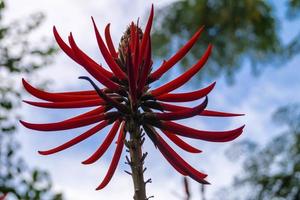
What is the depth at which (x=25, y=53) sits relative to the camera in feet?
30.0

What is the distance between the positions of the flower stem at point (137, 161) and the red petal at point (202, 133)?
3.4 inches

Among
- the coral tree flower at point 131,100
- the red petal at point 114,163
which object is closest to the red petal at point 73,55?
the coral tree flower at point 131,100

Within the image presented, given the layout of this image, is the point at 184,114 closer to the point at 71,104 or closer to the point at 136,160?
the point at 136,160

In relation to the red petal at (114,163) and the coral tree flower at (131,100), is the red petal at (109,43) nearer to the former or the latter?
the coral tree flower at (131,100)

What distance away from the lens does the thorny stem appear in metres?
1.30

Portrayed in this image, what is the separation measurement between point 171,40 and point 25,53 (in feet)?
14.9

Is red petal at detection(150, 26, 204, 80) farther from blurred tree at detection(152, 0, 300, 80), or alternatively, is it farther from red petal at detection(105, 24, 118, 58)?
blurred tree at detection(152, 0, 300, 80)

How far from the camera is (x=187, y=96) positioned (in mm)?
1535

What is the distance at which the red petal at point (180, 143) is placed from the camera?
63.3 inches

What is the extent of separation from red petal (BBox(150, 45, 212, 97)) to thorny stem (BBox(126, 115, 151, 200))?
0.14 m

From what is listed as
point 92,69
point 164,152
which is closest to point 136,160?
point 164,152

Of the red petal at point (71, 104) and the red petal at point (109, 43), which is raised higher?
the red petal at point (109, 43)

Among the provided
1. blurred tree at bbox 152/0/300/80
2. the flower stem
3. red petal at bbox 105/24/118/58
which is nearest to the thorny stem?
the flower stem

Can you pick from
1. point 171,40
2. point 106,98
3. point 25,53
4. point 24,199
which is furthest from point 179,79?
point 171,40
